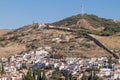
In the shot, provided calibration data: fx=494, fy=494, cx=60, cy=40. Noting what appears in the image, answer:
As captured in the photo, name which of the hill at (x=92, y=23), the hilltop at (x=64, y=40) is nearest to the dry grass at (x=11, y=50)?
the hilltop at (x=64, y=40)

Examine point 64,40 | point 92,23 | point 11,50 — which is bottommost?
point 11,50

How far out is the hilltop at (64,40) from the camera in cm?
12402

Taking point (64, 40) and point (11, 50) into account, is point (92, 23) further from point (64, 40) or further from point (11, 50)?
point (11, 50)

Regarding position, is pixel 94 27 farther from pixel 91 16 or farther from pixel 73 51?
pixel 73 51

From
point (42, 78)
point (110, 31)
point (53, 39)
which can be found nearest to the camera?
point (42, 78)

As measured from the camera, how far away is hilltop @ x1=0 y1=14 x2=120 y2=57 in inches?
4883

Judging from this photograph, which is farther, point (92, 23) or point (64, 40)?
point (92, 23)

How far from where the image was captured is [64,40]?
141m

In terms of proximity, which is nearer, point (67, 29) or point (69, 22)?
point (67, 29)

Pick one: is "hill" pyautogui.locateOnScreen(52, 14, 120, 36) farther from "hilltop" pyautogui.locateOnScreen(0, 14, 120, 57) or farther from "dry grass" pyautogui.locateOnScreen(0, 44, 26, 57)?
"dry grass" pyautogui.locateOnScreen(0, 44, 26, 57)

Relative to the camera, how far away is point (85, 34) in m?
144

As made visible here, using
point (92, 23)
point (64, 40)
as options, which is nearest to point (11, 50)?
point (64, 40)

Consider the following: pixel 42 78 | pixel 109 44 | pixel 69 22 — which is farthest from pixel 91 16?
pixel 42 78

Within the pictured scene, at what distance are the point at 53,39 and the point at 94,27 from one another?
3339 centimetres
